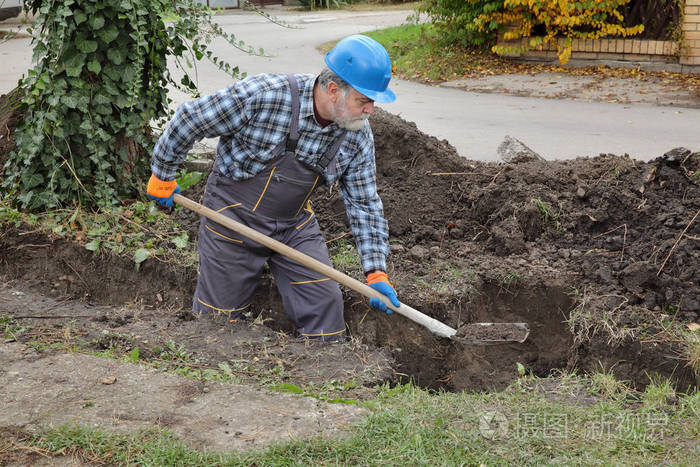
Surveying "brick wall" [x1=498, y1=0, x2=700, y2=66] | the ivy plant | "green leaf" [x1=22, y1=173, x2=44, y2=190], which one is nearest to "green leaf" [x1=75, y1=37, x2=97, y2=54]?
the ivy plant

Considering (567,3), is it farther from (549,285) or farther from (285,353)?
(285,353)

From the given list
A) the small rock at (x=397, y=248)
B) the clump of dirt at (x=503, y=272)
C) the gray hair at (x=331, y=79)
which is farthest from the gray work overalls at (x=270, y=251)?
the small rock at (x=397, y=248)

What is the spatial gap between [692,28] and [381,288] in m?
9.19

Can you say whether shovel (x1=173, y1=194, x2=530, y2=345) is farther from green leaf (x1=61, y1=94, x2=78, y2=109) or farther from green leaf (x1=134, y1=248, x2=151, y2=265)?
green leaf (x1=61, y1=94, x2=78, y2=109)

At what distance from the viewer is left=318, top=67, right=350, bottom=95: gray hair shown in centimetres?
370

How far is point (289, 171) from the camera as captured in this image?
402 cm

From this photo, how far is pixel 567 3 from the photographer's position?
10.9 metres

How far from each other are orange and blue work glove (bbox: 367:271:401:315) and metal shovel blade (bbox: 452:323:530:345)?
420 millimetres

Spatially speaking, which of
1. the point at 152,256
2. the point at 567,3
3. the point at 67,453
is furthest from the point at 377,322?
the point at 567,3

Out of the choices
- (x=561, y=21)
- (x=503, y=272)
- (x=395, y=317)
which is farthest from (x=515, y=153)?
(x=561, y=21)

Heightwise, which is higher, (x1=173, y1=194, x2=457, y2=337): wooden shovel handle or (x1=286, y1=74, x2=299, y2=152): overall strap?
(x1=286, y1=74, x2=299, y2=152): overall strap

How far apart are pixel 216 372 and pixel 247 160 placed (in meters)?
1.23

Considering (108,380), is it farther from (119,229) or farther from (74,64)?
(74,64)

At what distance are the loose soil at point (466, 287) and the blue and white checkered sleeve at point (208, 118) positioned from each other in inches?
44.2
